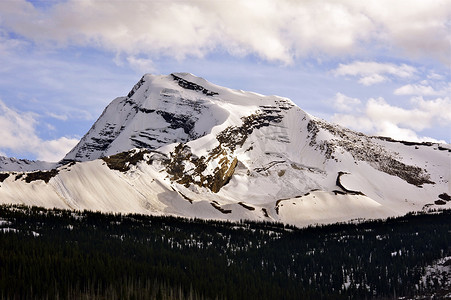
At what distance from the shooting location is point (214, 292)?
132 m

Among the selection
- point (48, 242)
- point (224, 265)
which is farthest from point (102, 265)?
point (224, 265)

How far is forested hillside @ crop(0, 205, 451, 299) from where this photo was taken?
12000cm

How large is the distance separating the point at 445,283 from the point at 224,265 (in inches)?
2228

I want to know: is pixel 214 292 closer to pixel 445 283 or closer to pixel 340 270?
pixel 340 270

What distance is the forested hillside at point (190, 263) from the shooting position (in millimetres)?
120000

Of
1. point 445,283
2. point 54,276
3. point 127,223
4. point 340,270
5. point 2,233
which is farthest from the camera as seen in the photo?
point 127,223

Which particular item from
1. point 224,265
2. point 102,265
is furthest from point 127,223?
point 102,265

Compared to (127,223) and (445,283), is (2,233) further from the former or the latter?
(445,283)

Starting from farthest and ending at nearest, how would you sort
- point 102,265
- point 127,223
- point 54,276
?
1. point 127,223
2. point 102,265
3. point 54,276

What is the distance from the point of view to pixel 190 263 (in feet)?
495

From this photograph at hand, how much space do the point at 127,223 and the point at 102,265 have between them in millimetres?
67731

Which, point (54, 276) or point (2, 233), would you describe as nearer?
point (54, 276)

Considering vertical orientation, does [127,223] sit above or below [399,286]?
above

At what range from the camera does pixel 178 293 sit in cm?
12825
